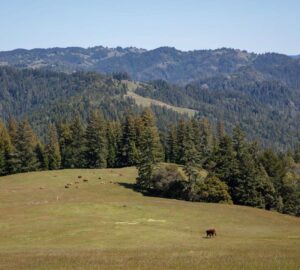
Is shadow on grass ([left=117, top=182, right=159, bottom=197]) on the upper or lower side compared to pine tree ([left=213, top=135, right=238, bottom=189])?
lower

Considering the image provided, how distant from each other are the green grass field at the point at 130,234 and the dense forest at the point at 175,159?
1011cm

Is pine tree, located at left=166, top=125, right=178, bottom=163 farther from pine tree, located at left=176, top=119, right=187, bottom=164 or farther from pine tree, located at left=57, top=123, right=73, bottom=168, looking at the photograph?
pine tree, located at left=57, top=123, right=73, bottom=168

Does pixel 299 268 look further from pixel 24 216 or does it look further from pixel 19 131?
pixel 19 131

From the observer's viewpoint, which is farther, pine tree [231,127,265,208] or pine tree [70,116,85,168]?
pine tree [70,116,85,168]

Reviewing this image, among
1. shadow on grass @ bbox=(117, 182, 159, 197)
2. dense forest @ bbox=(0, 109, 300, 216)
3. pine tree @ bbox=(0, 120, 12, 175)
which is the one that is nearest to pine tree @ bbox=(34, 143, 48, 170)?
dense forest @ bbox=(0, 109, 300, 216)

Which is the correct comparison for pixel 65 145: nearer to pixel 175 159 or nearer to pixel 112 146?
pixel 112 146

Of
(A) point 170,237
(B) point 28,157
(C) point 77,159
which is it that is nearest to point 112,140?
(C) point 77,159

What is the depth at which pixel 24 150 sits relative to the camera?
13175 cm

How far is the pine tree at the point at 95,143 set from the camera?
437ft

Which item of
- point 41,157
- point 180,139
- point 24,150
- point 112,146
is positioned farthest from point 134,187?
point 41,157

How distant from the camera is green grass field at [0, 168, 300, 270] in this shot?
3203 cm

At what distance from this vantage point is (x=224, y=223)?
2530 inches

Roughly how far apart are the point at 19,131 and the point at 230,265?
109 meters

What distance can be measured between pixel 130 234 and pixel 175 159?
87.1m
